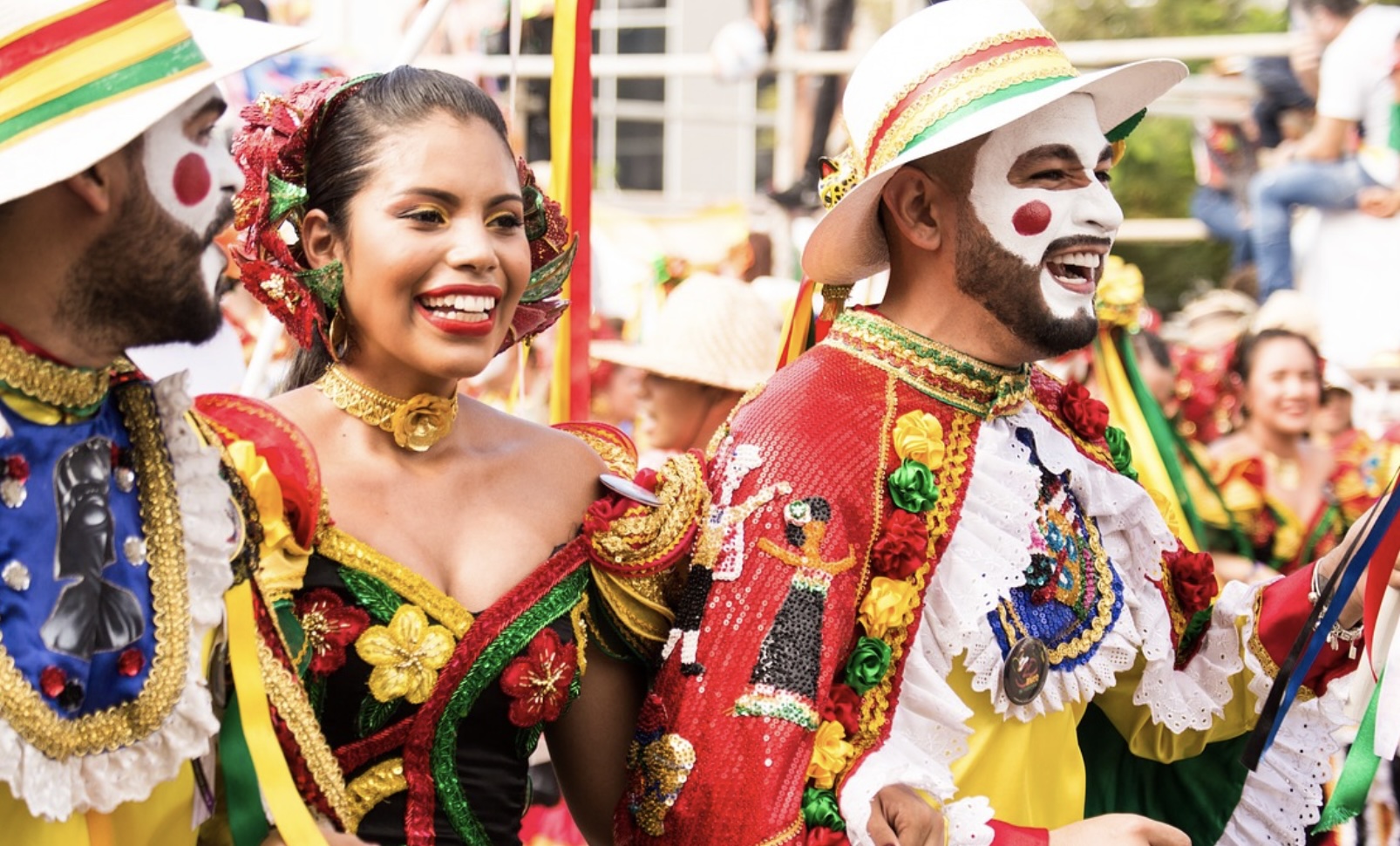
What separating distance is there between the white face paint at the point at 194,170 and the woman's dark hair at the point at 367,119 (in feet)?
1.50

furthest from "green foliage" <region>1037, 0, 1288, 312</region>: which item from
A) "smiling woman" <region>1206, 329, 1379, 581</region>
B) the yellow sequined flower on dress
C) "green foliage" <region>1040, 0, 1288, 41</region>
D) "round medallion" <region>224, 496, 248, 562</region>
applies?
"round medallion" <region>224, 496, 248, 562</region>

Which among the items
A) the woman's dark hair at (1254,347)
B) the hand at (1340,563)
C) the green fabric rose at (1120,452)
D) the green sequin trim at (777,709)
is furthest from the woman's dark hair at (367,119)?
the woman's dark hair at (1254,347)

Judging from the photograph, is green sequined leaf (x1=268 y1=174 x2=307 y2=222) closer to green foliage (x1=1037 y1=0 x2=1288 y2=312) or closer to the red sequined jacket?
the red sequined jacket

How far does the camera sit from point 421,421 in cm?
254

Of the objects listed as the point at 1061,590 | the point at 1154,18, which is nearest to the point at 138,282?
the point at 1061,590

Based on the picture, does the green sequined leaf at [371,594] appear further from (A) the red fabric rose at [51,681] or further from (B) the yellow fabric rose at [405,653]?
(A) the red fabric rose at [51,681]

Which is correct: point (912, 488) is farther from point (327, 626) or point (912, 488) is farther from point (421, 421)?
point (327, 626)

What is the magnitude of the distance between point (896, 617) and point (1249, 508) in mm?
3559

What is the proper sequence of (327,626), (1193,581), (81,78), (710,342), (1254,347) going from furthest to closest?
(1254,347) < (710,342) < (1193,581) < (327,626) < (81,78)

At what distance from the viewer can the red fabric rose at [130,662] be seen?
1905mm

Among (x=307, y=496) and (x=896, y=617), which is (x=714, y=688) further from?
(x=307, y=496)

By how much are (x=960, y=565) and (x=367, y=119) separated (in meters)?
1.12

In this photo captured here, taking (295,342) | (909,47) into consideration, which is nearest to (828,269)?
(909,47)

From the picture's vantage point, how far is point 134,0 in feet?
6.06
